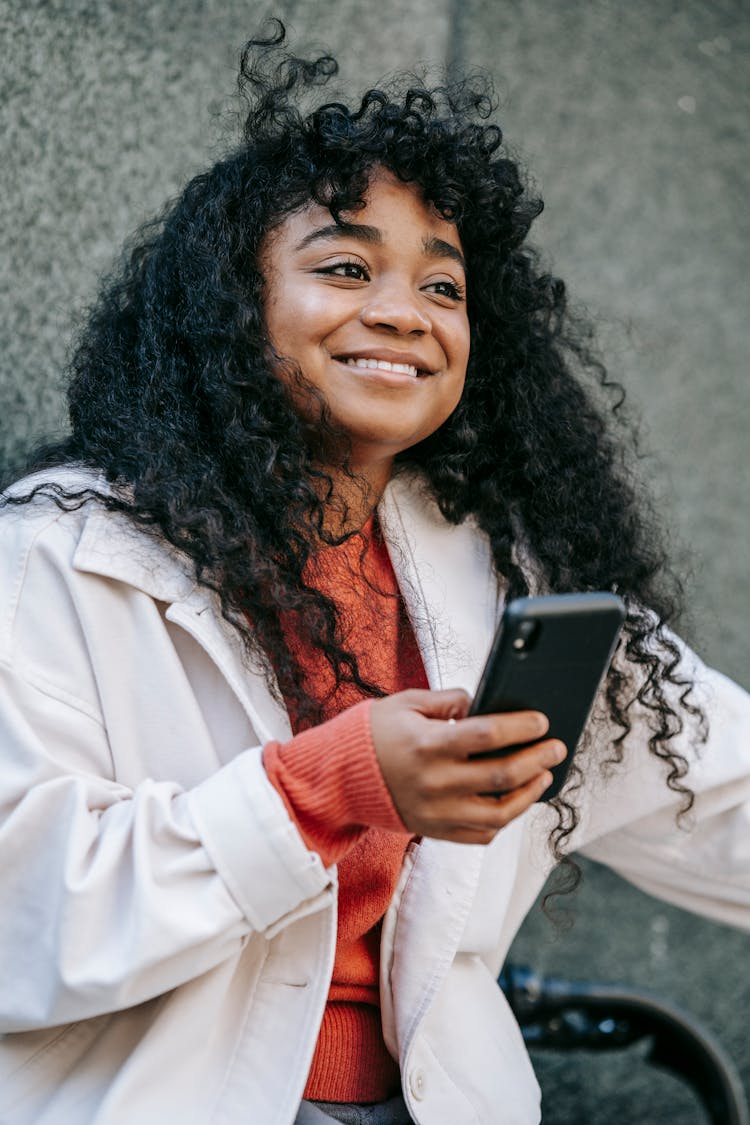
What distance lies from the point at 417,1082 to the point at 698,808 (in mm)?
716

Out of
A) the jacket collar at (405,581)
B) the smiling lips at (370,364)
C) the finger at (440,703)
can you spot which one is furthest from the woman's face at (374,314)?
the finger at (440,703)

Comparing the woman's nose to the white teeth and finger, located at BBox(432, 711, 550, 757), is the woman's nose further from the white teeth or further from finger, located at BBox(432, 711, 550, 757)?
finger, located at BBox(432, 711, 550, 757)

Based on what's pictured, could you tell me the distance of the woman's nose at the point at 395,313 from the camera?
189 cm

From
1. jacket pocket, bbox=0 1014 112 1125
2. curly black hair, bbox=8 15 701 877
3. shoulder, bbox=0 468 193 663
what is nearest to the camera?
jacket pocket, bbox=0 1014 112 1125

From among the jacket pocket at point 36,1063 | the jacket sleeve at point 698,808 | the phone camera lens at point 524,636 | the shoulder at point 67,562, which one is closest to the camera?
the phone camera lens at point 524,636

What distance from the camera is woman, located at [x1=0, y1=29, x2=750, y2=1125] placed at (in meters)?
1.50

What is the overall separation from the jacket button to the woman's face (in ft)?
3.01

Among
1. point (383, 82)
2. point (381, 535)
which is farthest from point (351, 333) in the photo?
point (383, 82)

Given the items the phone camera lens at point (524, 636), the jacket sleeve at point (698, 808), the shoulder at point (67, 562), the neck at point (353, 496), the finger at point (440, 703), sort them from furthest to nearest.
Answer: the jacket sleeve at point (698, 808)
the neck at point (353, 496)
the shoulder at point (67, 562)
the finger at point (440, 703)
the phone camera lens at point (524, 636)

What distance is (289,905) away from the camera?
1508 millimetres

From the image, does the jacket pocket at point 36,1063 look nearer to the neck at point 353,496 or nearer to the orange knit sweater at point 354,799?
the orange knit sweater at point 354,799

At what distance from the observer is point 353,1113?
1.79 meters

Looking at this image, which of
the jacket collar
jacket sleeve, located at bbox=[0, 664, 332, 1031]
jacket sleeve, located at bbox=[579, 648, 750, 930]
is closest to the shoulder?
the jacket collar

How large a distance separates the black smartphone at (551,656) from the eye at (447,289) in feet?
2.58
